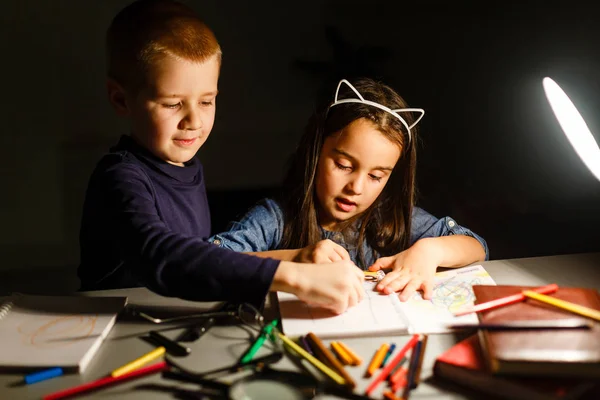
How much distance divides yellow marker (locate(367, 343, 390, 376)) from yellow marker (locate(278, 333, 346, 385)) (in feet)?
0.14

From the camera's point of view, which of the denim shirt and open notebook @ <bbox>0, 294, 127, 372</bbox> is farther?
the denim shirt

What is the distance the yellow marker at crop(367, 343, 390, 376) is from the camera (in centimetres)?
63

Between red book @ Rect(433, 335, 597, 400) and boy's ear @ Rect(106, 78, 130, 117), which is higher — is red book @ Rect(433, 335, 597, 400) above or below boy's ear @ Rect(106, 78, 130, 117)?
below

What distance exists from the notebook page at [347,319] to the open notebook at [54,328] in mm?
243

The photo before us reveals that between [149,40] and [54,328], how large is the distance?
46 centimetres

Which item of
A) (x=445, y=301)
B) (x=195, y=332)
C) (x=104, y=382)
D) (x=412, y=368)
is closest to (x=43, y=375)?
(x=104, y=382)

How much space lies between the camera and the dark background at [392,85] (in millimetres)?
1790

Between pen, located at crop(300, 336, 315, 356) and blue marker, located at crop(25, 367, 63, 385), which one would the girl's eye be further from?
blue marker, located at crop(25, 367, 63, 385)

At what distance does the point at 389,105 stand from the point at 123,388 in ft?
2.39

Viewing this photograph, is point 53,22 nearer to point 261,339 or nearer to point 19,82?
point 19,82

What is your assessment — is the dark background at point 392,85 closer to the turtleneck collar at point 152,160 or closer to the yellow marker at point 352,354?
the turtleneck collar at point 152,160

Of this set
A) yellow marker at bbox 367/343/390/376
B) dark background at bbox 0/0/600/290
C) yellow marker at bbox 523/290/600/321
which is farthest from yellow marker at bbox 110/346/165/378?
dark background at bbox 0/0/600/290

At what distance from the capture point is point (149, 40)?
88 cm

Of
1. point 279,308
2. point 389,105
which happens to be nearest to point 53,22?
point 389,105
